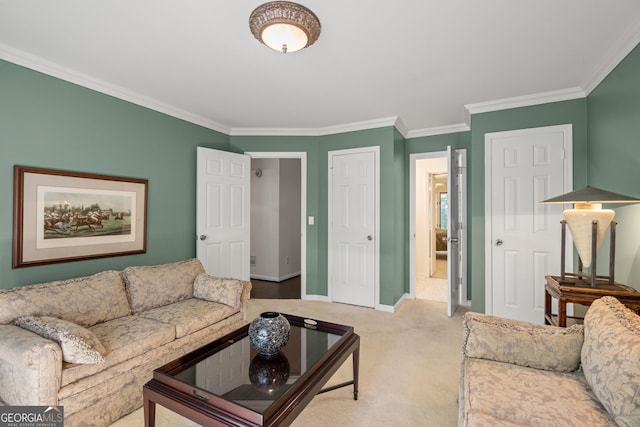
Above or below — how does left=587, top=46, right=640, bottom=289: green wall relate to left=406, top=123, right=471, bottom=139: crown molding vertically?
below

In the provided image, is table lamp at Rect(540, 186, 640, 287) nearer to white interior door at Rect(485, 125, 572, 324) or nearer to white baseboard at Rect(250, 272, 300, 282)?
white interior door at Rect(485, 125, 572, 324)

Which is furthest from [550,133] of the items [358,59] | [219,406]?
[219,406]

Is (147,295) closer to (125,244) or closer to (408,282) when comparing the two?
(125,244)

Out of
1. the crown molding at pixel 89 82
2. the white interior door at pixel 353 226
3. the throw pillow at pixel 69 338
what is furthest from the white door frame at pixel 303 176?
the throw pillow at pixel 69 338

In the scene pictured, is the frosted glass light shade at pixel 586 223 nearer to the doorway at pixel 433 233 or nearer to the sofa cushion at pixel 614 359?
the sofa cushion at pixel 614 359

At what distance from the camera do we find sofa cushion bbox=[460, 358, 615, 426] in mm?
1198

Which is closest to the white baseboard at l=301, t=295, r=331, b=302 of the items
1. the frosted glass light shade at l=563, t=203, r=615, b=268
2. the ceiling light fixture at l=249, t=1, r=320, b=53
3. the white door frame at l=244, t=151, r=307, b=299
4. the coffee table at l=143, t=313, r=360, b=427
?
the white door frame at l=244, t=151, r=307, b=299

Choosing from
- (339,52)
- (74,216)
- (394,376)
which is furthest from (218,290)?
(339,52)

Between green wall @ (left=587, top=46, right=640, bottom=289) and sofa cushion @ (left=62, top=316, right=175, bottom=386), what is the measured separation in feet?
10.8

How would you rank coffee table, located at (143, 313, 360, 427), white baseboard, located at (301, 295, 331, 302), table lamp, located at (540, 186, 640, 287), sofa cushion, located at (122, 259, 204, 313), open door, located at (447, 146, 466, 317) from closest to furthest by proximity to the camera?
coffee table, located at (143, 313, 360, 427)
table lamp, located at (540, 186, 640, 287)
sofa cushion, located at (122, 259, 204, 313)
open door, located at (447, 146, 466, 317)
white baseboard, located at (301, 295, 331, 302)

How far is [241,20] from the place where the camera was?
199 centimetres

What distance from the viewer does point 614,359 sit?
1.23m

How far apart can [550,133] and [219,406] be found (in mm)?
3686

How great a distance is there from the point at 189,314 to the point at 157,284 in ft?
1.51
